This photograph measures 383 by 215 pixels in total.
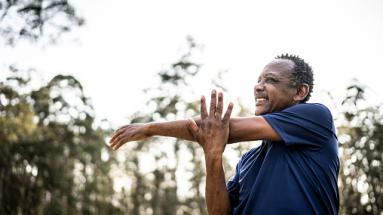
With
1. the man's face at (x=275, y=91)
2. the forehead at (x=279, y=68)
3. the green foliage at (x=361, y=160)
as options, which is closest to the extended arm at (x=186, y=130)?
the man's face at (x=275, y=91)

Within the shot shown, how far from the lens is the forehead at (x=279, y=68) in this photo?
2.92 meters

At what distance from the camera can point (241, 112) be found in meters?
17.9

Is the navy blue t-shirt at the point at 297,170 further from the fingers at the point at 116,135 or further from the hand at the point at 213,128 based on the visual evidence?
the fingers at the point at 116,135

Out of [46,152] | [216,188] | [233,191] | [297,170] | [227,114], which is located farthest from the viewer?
[46,152]

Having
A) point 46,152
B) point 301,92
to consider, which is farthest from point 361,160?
point 46,152

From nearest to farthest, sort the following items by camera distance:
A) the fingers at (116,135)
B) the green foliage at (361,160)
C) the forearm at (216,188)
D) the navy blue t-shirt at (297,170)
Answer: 1. the navy blue t-shirt at (297,170)
2. the forearm at (216,188)
3. the fingers at (116,135)
4. the green foliage at (361,160)

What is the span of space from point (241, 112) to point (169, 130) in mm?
15384

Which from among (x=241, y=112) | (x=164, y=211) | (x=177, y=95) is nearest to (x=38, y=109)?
(x=177, y=95)

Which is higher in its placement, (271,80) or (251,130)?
(271,80)

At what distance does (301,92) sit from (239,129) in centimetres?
65

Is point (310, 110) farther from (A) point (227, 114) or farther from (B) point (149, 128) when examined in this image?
(B) point (149, 128)

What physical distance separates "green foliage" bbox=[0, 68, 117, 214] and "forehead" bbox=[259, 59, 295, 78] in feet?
34.9

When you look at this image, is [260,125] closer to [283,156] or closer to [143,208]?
[283,156]

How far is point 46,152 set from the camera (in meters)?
18.4
